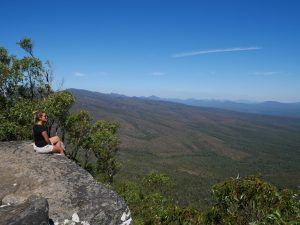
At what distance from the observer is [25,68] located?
1489 inches

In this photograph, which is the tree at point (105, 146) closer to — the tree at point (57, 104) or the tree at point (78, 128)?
the tree at point (78, 128)

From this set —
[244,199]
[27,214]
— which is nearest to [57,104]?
[244,199]

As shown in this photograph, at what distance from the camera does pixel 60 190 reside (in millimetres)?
15898

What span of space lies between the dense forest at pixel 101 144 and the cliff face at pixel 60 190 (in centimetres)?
808

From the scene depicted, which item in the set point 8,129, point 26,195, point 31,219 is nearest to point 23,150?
point 26,195

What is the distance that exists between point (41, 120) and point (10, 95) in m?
20.8

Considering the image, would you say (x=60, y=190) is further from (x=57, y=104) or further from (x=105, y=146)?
(x=105, y=146)

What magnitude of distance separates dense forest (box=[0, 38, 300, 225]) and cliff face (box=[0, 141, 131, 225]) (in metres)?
8.08

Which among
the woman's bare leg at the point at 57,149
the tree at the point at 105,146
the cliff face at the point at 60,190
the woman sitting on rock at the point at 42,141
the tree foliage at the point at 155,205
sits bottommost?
the tree foliage at the point at 155,205

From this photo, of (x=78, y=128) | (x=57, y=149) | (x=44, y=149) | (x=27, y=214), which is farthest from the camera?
(x=78, y=128)

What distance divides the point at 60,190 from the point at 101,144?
1113 inches

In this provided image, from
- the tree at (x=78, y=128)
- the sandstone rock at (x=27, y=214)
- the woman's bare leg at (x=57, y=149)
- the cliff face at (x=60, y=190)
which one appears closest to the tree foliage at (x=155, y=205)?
the tree at (x=78, y=128)

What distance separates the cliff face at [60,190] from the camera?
15.0m

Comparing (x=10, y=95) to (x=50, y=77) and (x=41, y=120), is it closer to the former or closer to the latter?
(x=50, y=77)
